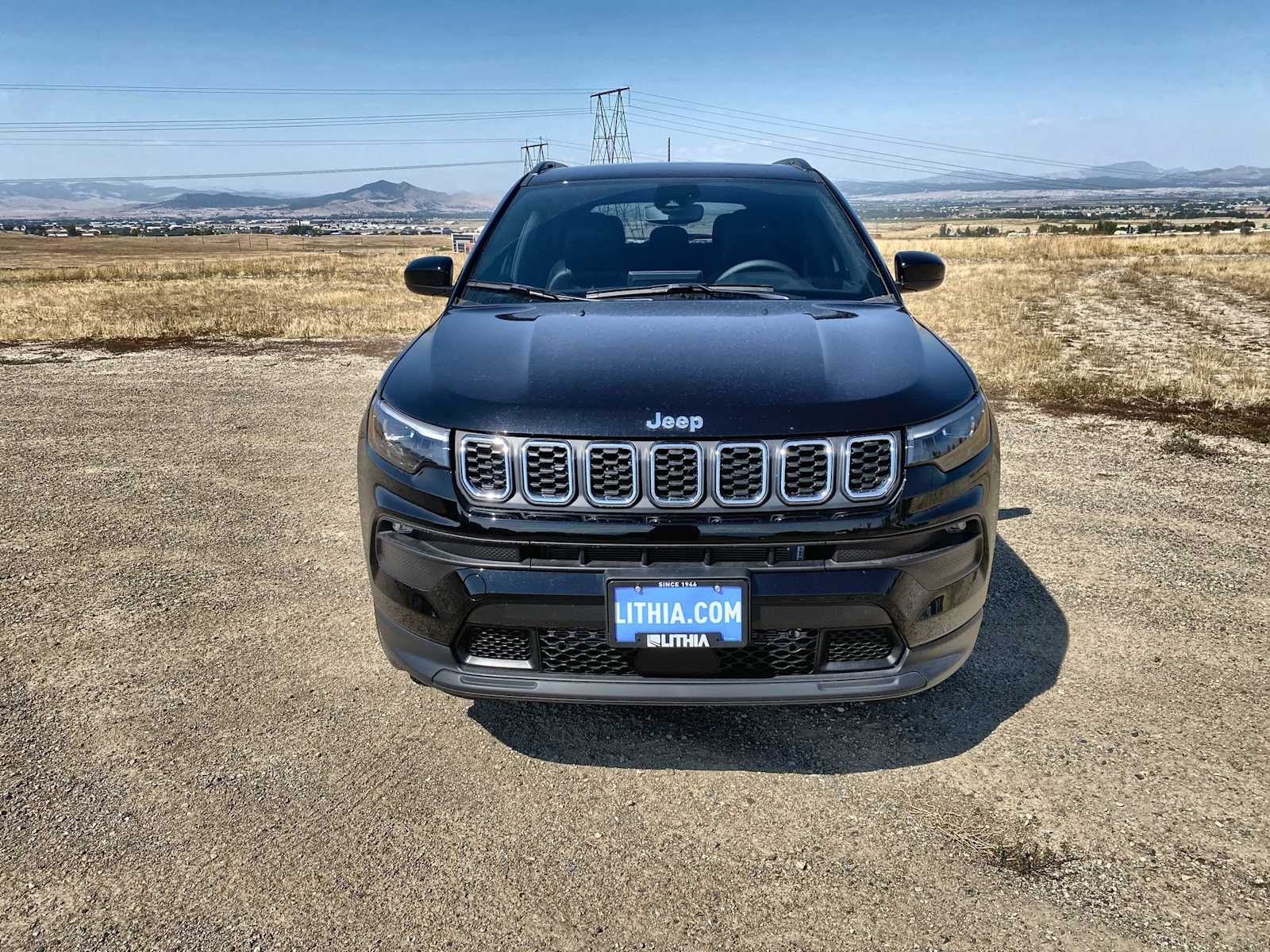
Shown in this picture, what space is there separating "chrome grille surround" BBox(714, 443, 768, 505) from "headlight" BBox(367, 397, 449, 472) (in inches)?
28.8

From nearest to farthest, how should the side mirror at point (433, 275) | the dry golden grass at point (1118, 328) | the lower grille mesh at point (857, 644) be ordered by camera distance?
1. the lower grille mesh at point (857, 644)
2. the side mirror at point (433, 275)
3. the dry golden grass at point (1118, 328)

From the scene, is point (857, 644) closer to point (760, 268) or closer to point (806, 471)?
point (806, 471)

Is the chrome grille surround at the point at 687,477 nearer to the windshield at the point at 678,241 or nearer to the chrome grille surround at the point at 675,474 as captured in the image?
the chrome grille surround at the point at 675,474

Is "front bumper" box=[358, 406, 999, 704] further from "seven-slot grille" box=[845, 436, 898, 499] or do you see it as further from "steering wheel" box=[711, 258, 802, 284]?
"steering wheel" box=[711, 258, 802, 284]

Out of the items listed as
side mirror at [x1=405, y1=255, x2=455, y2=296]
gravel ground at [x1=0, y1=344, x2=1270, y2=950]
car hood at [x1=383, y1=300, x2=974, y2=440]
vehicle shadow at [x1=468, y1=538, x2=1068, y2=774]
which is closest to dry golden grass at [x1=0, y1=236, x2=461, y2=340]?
side mirror at [x1=405, y1=255, x2=455, y2=296]

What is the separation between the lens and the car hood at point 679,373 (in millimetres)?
2432

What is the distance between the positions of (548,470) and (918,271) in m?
2.44

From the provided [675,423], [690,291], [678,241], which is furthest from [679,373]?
[678,241]

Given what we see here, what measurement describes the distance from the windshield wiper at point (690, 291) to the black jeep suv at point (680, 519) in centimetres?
68

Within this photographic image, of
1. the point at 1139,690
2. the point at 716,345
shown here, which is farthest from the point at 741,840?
the point at 1139,690

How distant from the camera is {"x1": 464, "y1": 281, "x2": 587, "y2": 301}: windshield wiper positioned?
3.53 m

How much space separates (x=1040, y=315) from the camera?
16.5 m

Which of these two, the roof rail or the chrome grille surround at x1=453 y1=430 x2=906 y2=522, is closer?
the chrome grille surround at x1=453 y1=430 x2=906 y2=522

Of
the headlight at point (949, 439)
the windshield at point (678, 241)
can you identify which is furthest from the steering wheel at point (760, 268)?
the headlight at point (949, 439)
